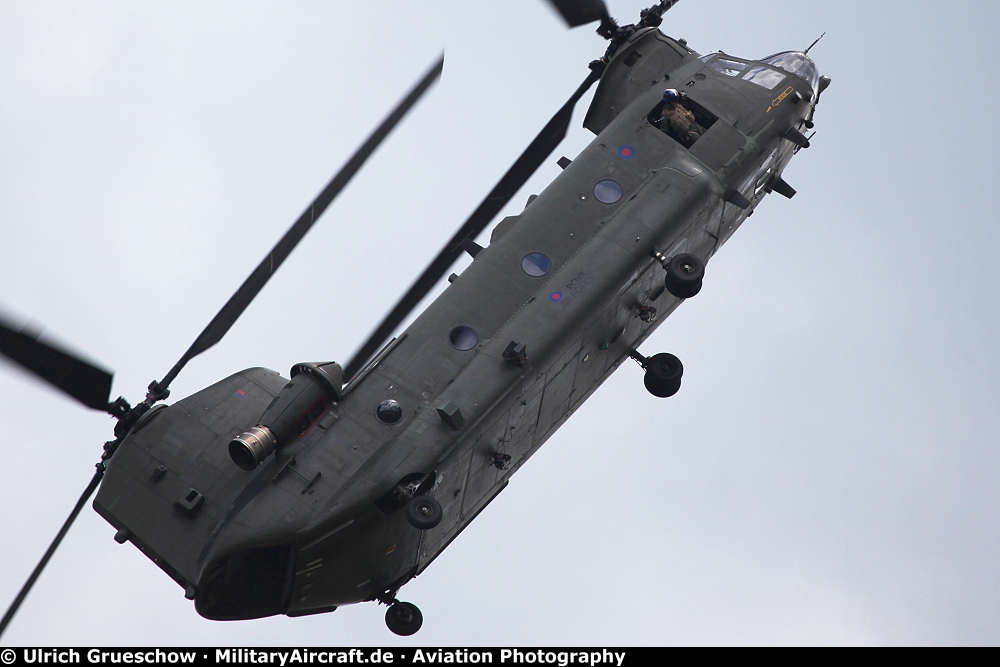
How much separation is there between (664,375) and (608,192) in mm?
5047

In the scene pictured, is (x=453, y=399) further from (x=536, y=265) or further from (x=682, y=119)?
(x=682, y=119)

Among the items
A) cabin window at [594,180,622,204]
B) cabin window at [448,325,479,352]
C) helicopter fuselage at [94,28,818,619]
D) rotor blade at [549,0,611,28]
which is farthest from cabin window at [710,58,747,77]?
cabin window at [448,325,479,352]

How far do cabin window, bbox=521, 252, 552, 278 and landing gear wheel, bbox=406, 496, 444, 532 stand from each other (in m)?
7.09

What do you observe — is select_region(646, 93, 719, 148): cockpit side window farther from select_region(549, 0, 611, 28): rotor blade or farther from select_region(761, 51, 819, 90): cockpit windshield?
select_region(549, 0, 611, 28): rotor blade

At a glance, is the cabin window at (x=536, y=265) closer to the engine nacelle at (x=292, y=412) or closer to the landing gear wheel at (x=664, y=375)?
the landing gear wheel at (x=664, y=375)

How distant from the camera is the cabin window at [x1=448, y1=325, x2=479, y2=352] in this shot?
36753mm

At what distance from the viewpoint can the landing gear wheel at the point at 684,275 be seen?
36.5 meters

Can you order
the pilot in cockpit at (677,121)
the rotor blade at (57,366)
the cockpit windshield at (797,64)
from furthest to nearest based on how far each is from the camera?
the cockpit windshield at (797,64), the pilot in cockpit at (677,121), the rotor blade at (57,366)

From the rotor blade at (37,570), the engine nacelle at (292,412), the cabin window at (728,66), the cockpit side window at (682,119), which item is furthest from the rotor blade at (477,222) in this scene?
the rotor blade at (37,570)

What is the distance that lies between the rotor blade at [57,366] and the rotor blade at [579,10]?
53.0 feet

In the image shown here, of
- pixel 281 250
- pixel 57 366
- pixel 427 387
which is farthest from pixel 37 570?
pixel 427 387

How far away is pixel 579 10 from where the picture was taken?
141ft
